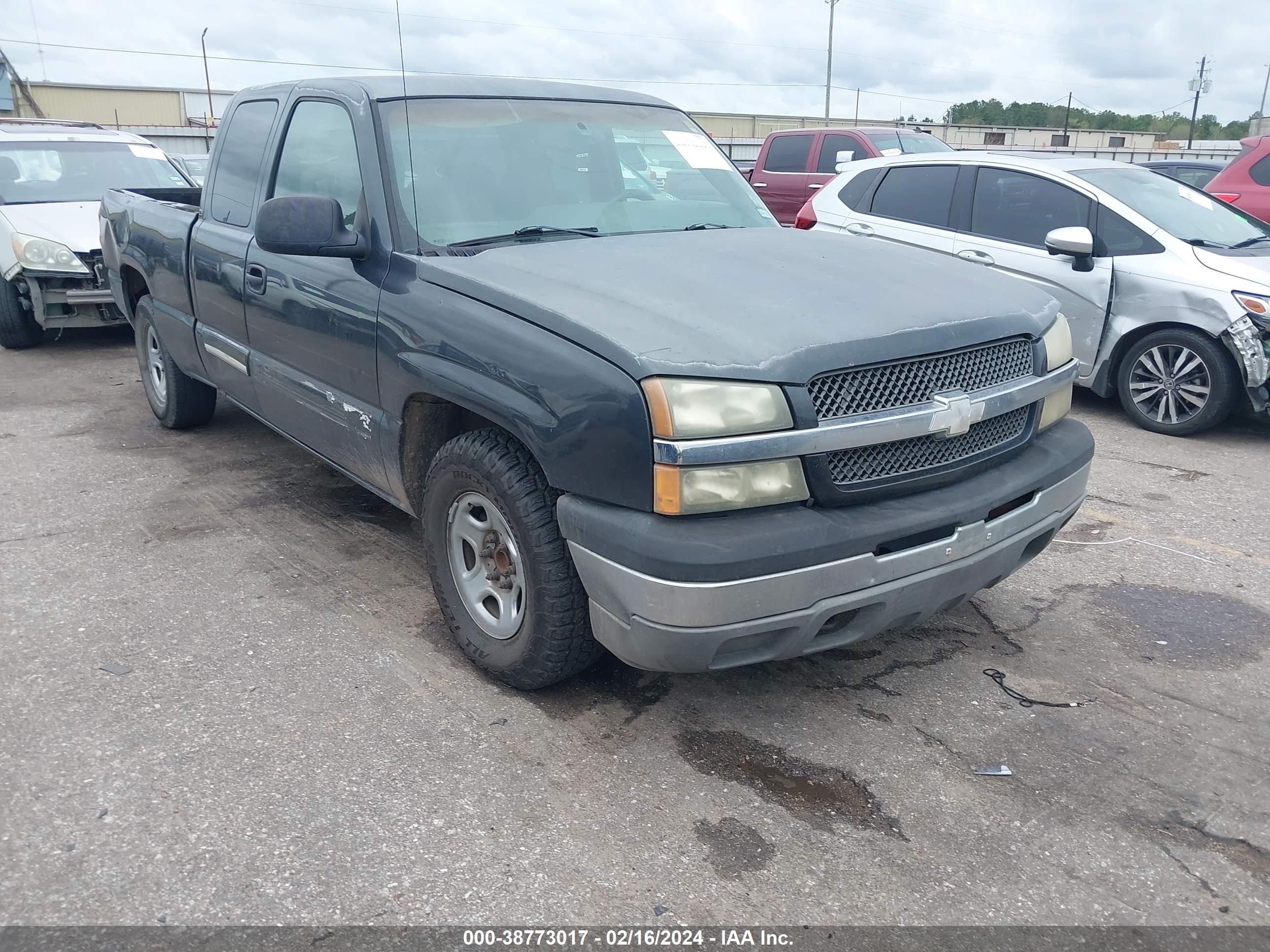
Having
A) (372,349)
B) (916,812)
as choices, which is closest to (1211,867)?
(916,812)

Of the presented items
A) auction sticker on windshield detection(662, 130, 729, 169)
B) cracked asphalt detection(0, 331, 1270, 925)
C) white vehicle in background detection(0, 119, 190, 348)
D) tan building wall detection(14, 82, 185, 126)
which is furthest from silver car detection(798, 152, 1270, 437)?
tan building wall detection(14, 82, 185, 126)

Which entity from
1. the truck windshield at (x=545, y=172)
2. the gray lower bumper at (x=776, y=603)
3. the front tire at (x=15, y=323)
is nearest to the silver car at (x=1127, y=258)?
the truck windshield at (x=545, y=172)

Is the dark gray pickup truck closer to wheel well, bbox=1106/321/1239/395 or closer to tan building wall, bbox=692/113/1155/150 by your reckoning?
wheel well, bbox=1106/321/1239/395

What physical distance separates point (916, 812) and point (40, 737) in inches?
99.1

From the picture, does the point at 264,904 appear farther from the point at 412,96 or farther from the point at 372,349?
the point at 412,96

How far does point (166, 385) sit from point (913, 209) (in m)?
5.23

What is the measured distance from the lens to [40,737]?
304 cm

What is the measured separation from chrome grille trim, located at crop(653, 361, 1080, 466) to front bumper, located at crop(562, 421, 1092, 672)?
19cm

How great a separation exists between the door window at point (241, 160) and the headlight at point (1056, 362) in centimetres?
331

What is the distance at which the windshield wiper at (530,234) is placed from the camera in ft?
11.5

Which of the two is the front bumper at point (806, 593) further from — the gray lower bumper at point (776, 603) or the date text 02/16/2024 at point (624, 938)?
the date text 02/16/2024 at point (624, 938)

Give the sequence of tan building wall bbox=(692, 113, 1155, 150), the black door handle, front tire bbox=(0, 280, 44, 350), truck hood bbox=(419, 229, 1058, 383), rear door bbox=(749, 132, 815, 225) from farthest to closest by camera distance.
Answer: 1. tan building wall bbox=(692, 113, 1155, 150)
2. rear door bbox=(749, 132, 815, 225)
3. front tire bbox=(0, 280, 44, 350)
4. the black door handle
5. truck hood bbox=(419, 229, 1058, 383)

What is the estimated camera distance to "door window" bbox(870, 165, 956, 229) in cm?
740

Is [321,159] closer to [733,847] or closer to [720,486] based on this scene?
[720,486]
